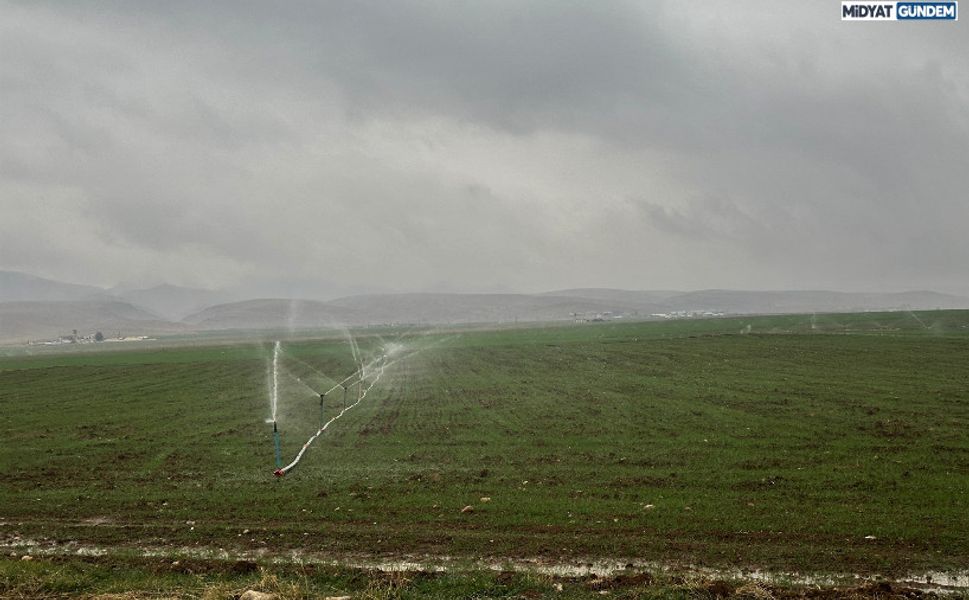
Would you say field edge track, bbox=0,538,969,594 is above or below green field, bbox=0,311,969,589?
above

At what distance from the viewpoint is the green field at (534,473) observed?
1198 centimetres

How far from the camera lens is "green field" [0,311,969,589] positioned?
472 inches

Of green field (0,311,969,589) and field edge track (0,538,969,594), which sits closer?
field edge track (0,538,969,594)

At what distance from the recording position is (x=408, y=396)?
3400 centimetres

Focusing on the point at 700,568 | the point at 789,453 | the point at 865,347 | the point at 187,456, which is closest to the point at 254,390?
the point at 187,456

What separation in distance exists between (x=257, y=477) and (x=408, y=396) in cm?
1669

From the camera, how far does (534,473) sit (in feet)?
56.4

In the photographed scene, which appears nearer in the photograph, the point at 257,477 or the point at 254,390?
the point at 257,477

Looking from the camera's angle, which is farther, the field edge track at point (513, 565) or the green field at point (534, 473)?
the green field at point (534, 473)

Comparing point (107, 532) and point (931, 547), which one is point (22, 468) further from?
point (931, 547)

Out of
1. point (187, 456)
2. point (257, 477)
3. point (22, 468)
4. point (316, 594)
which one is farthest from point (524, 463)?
point (22, 468)

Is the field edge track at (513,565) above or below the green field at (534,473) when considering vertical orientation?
above

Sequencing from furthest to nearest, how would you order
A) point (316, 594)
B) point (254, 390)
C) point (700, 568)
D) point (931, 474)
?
point (254, 390) → point (931, 474) → point (700, 568) → point (316, 594)

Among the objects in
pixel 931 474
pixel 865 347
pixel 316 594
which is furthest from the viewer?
pixel 865 347
